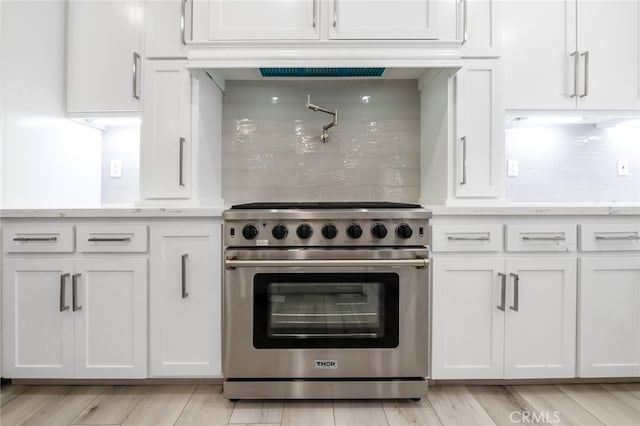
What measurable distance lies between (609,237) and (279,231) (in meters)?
1.56

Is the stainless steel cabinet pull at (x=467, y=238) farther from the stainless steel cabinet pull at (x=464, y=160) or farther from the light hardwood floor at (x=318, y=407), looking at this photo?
the light hardwood floor at (x=318, y=407)

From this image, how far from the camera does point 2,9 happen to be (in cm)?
187

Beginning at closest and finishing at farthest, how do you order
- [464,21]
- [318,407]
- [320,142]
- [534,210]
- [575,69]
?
[318,407] < [534,210] < [464,21] < [575,69] < [320,142]

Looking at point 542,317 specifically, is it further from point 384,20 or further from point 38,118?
point 38,118

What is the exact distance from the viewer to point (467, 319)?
1.85m

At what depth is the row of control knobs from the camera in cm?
176

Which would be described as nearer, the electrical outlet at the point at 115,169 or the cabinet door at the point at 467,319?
the cabinet door at the point at 467,319

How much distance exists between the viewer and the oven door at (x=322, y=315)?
1771mm

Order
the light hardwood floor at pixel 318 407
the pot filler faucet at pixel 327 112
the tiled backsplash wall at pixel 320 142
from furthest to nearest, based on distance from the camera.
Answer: the tiled backsplash wall at pixel 320 142, the pot filler faucet at pixel 327 112, the light hardwood floor at pixel 318 407

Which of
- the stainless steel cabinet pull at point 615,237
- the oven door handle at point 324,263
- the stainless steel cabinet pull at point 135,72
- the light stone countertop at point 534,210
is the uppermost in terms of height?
the stainless steel cabinet pull at point 135,72

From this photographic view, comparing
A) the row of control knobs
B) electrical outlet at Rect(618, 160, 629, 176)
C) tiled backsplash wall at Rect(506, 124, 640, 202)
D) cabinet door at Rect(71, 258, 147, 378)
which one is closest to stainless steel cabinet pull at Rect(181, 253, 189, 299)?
cabinet door at Rect(71, 258, 147, 378)

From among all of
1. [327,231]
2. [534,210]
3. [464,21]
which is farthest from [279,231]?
[464,21]

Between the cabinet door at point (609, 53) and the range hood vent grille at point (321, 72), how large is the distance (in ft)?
3.83

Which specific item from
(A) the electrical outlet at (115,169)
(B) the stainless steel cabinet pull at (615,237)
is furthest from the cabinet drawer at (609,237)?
(A) the electrical outlet at (115,169)
